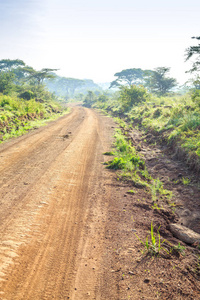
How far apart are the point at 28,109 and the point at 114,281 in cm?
1457

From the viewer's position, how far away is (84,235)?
10.9 ft

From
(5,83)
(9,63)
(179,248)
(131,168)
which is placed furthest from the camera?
(9,63)

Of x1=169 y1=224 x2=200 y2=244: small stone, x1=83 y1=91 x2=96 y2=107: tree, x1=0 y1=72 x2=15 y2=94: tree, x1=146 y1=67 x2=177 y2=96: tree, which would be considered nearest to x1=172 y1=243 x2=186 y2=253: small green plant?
x1=169 y1=224 x2=200 y2=244: small stone

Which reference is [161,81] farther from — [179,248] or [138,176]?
[179,248]

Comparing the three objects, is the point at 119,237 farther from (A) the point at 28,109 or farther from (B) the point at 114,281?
(A) the point at 28,109

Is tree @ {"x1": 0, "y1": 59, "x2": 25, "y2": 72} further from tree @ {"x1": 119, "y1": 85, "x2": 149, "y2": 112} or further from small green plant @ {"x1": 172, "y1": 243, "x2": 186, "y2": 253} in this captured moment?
small green plant @ {"x1": 172, "y1": 243, "x2": 186, "y2": 253}

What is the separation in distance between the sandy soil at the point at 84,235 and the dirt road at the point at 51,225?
0.01 meters

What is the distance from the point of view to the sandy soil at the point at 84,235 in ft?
7.95

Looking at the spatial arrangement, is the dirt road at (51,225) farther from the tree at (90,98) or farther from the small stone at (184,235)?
the tree at (90,98)

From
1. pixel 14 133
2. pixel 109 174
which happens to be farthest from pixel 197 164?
pixel 14 133

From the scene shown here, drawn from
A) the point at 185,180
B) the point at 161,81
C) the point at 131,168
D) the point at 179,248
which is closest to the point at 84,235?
the point at 179,248

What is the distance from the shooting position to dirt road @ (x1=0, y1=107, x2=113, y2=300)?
7.98 ft

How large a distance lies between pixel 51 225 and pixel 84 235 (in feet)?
2.08

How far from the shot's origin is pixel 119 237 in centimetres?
334
